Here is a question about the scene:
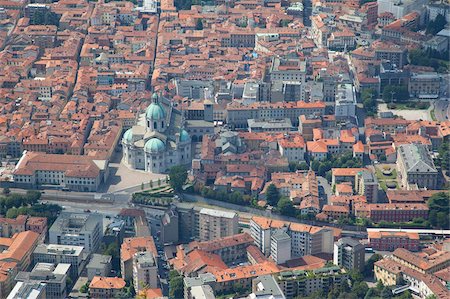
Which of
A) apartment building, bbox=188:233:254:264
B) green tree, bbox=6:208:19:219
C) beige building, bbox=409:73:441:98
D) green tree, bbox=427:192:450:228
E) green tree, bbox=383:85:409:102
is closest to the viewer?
apartment building, bbox=188:233:254:264

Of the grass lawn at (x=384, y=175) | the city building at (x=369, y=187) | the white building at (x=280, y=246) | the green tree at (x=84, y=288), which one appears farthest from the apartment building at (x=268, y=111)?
the green tree at (x=84, y=288)

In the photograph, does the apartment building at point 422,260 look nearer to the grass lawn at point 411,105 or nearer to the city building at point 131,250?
the city building at point 131,250

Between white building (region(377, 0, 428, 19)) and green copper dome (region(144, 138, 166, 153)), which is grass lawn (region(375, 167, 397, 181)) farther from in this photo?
white building (region(377, 0, 428, 19))

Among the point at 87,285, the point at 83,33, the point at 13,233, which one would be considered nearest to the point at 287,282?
the point at 87,285

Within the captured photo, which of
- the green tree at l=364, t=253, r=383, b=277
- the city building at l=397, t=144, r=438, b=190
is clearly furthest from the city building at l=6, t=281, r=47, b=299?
the city building at l=397, t=144, r=438, b=190

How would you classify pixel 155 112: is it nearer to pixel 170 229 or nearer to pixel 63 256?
pixel 170 229

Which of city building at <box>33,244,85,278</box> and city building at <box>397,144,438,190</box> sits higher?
city building at <box>397,144,438,190</box>
